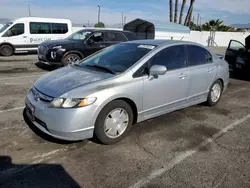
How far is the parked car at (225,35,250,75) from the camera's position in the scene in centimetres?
866

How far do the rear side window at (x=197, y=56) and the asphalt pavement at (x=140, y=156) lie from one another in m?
1.14

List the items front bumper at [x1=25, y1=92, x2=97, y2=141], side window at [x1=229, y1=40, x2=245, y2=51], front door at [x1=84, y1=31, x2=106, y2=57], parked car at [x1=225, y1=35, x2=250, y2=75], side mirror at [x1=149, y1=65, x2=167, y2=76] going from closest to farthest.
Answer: front bumper at [x1=25, y1=92, x2=97, y2=141] → side mirror at [x1=149, y1=65, x2=167, y2=76] → parked car at [x1=225, y1=35, x2=250, y2=75] → side window at [x1=229, y1=40, x2=245, y2=51] → front door at [x1=84, y1=31, x2=106, y2=57]

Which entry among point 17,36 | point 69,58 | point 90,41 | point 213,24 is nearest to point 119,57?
point 69,58

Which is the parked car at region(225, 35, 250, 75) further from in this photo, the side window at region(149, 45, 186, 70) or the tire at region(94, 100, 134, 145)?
the tire at region(94, 100, 134, 145)

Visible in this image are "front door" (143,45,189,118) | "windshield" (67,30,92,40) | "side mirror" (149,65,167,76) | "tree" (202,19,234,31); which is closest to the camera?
"side mirror" (149,65,167,76)

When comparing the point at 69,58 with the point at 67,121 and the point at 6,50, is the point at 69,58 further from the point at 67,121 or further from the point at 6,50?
the point at 67,121

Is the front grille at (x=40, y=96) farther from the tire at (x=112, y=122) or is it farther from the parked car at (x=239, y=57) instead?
the parked car at (x=239, y=57)

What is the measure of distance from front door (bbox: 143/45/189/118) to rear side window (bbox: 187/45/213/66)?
0.21m

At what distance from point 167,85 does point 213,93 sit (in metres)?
1.86

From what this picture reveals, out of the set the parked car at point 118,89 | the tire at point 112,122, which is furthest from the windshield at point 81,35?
the tire at point 112,122

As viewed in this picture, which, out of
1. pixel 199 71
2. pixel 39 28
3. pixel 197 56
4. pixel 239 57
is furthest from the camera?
pixel 39 28

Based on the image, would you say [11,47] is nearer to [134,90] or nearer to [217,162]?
[134,90]

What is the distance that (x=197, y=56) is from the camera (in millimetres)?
4754

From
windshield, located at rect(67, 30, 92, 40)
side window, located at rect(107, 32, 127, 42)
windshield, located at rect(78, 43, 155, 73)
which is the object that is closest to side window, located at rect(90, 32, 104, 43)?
windshield, located at rect(67, 30, 92, 40)
